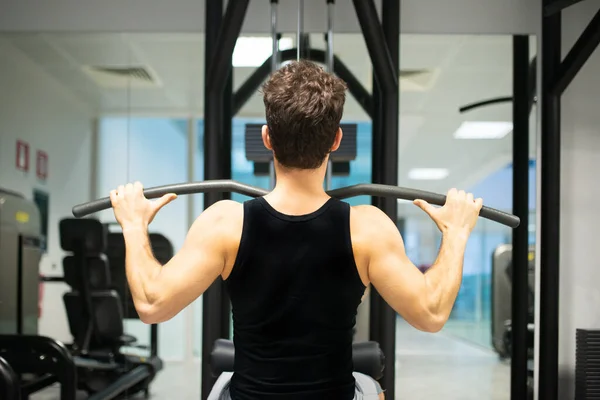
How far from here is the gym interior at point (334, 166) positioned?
326 centimetres

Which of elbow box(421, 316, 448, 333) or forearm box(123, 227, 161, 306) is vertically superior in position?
forearm box(123, 227, 161, 306)

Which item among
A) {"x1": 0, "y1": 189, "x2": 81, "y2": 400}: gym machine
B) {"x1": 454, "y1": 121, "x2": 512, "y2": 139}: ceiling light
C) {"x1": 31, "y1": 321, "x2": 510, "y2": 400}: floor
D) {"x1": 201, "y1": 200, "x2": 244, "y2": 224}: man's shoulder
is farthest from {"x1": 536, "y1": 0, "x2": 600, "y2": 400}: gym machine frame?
{"x1": 0, "y1": 189, "x2": 81, "y2": 400}: gym machine

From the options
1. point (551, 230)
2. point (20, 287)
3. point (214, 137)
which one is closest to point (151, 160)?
point (20, 287)

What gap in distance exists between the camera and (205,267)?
1.24m

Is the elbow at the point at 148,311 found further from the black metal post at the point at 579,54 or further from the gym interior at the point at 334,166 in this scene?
the black metal post at the point at 579,54

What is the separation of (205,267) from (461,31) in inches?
105

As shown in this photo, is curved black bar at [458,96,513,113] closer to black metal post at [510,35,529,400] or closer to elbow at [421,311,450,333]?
black metal post at [510,35,529,400]

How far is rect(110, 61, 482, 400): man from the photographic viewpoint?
4.01ft

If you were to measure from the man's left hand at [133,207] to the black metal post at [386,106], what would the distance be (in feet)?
4.03

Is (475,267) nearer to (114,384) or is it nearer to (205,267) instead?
(114,384)

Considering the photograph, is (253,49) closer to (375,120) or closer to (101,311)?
(375,120)

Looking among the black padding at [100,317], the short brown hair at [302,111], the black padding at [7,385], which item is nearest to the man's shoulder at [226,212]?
the short brown hair at [302,111]

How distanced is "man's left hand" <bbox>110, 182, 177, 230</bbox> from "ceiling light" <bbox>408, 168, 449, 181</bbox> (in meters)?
2.39

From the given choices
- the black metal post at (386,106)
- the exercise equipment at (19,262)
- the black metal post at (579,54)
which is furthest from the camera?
the exercise equipment at (19,262)
